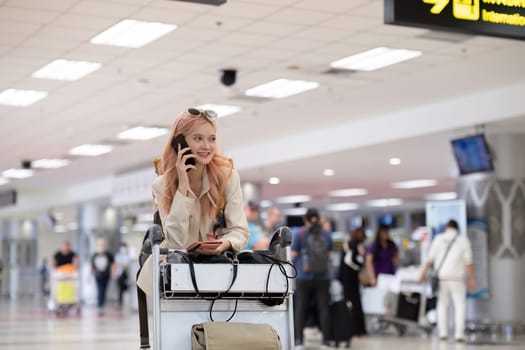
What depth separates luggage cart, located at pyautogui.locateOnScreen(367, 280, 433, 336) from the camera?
15188 mm

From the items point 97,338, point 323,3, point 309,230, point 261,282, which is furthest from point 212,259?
point 97,338

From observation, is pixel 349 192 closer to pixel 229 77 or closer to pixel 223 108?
pixel 223 108

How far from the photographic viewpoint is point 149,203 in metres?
23.4

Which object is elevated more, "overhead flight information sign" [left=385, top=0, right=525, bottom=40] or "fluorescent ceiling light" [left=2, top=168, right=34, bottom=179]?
"fluorescent ceiling light" [left=2, top=168, right=34, bottom=179]

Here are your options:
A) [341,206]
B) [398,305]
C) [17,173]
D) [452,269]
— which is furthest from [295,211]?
[452,269]

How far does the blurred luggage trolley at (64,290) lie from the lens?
23.1m

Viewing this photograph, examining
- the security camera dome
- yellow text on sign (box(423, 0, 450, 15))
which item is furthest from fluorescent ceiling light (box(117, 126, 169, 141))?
yellow text on sign (box(423, 0, 450, 15))

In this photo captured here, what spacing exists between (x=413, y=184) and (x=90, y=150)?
30.9ft

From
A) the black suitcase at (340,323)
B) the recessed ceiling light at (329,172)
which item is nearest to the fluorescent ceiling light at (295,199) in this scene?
the recessed ceiling light at (329,172)

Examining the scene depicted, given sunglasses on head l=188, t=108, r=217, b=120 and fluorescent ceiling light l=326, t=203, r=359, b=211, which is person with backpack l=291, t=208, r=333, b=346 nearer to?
sunglasses on head l=188, t=108, r=217, b=120

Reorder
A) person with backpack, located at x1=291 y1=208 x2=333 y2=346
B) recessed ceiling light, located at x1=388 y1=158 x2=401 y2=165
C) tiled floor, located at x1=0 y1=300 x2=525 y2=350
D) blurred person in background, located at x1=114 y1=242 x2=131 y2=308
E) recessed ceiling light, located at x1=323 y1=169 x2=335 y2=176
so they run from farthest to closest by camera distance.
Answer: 1. blurred person in background, located at x1=114 y1=242 x2=131 y2=308
2. recessed ceiling light, located at x1=323 y1=169 x2=335 y2=176
3. recessed ceiling light, located at x1=388 y1=158 x2=401 y2=165
4. tiled floor, located at x1=0 y1=300 x2=525 y2=350
5. person with backpack, located at x1=291 y1=208 x2=333 y2=346

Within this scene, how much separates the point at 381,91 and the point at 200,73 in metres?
3.06

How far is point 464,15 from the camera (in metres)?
6.33

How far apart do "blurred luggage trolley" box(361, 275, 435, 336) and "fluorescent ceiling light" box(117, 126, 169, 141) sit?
521 centimetres
